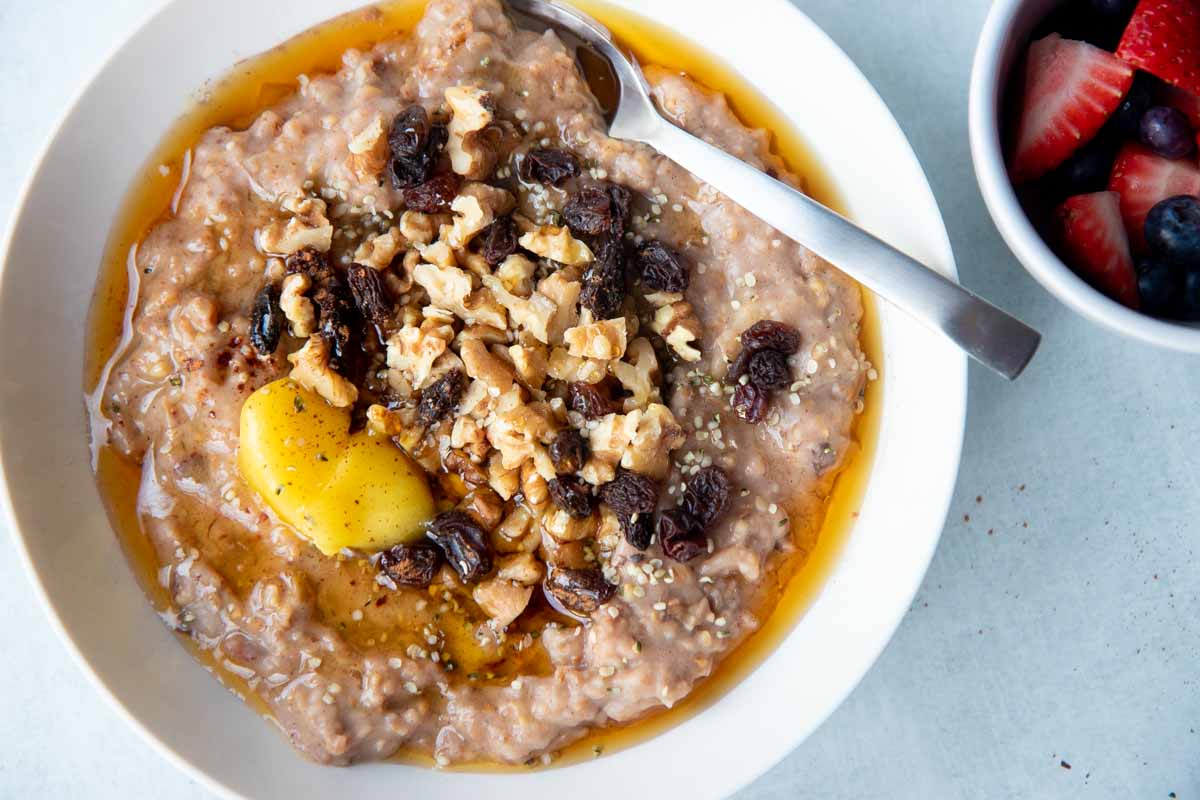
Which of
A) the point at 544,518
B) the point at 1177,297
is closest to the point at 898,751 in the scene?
the point at 544,518

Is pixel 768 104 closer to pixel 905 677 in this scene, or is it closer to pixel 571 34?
pixel 571 34

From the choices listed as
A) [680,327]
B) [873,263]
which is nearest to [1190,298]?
[873,263]

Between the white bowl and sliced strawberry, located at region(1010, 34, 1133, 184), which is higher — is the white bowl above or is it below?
below

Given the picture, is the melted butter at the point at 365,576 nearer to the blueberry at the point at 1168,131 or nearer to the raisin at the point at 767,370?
the raisin at the point at 767,370

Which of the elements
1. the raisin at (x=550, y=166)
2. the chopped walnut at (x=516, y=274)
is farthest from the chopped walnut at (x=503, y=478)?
the raisin at (x=550, y=166)

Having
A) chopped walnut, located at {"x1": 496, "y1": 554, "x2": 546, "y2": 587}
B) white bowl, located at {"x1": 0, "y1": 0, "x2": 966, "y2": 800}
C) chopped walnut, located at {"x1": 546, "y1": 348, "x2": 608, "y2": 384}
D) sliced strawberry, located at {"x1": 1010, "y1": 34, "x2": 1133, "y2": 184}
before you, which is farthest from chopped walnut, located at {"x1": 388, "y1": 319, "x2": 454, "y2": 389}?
sliced strawberry, located at {"x1": 1010, "y1": 34, "x2": 1133, "y2": 184}

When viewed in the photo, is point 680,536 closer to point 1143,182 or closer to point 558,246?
point 558,246

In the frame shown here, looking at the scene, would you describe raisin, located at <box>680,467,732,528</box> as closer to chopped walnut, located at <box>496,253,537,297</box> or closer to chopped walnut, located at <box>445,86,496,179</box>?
chopped walnut, located at <box>496,253,537,297</box>
